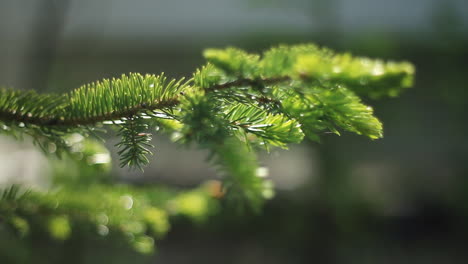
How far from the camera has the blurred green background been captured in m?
1.78

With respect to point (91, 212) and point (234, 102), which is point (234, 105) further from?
point (91, 212)

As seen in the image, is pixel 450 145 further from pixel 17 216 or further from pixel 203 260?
pixel 17 216

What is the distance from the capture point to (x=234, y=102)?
1.14ft

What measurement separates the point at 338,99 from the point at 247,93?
0.23 ft

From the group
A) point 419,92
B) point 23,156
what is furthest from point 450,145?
point 23,156

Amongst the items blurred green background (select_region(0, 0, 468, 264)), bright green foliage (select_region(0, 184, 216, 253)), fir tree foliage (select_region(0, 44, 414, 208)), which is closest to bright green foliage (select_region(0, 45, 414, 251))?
fir tree foliage (select_region(0, 44, 414, 208))

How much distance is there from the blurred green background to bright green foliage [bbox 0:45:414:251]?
39.9 inches

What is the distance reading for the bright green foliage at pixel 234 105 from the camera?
27 centimetres

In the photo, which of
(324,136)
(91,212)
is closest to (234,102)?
(91,212)

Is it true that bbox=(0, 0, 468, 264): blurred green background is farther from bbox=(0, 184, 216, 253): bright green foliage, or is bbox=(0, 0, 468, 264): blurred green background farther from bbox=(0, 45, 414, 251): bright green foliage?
bbox=(0, 45, 414, 251): bright green foliage

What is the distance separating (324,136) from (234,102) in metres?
1.53

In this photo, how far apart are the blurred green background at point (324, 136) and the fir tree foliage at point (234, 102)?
1.01 meters

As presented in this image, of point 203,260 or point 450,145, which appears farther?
point 450,145

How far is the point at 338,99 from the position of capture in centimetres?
30
